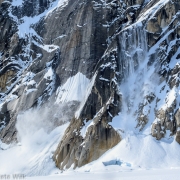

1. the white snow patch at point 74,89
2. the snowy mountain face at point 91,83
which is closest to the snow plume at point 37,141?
the snowy mountain face at point 91,83

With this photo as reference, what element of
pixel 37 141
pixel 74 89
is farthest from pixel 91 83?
pixel 37 141

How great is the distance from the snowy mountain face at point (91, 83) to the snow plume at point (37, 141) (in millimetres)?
167

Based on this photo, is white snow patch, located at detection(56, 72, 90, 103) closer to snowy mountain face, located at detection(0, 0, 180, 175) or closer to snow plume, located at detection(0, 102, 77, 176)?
snowy mountain face, located at detection(0, 0, 180, 175)

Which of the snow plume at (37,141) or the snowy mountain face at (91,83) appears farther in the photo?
the snow plume at (37,141)

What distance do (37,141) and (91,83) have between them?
1158 centimetres

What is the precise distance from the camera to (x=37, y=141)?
167 ft

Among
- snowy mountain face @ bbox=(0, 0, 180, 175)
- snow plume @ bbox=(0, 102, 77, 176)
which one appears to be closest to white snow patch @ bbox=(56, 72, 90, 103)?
snowy mountain face @ bbox=(0, 0, 180, 175)

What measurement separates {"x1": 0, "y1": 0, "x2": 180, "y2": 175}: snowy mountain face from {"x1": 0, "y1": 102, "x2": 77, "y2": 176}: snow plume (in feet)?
0.55

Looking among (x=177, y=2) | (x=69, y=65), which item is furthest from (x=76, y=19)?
(x=177, y=2)

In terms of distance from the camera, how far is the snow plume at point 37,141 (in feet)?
151

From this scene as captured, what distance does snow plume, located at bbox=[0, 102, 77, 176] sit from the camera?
4616 centimetres

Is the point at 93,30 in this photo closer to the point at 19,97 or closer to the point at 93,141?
the point at 19,97

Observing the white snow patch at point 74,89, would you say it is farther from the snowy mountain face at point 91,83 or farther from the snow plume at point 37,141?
the snow plume at point 37,141

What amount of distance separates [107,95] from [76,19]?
20.3m
